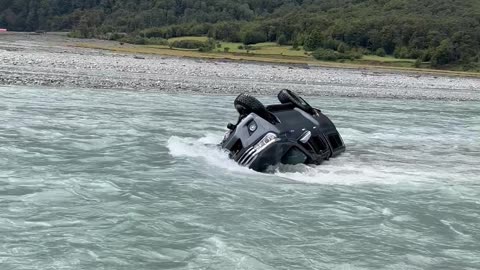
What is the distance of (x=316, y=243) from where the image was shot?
996 cm

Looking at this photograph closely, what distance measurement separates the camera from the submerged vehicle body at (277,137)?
47.8ft

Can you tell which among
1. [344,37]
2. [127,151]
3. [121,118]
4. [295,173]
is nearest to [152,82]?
[121,118]

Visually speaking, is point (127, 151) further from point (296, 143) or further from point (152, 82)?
point (152, 82)

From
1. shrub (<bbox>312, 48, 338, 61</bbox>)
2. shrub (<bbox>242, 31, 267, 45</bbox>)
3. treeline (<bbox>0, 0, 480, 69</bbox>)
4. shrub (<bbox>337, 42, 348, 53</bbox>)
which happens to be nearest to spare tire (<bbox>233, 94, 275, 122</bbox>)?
shrub (<bbox>312, 48, 338, 61</bbox>)

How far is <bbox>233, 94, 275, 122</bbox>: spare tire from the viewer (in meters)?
15.3

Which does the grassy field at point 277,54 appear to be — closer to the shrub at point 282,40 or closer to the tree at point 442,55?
→ the tree at point 442,55

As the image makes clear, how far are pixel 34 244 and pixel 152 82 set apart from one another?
31626 millimetres

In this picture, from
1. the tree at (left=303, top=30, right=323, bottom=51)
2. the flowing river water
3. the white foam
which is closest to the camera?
the flowing river water

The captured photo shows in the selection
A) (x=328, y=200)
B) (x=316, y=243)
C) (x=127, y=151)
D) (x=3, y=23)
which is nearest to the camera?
(x=316, y=243)

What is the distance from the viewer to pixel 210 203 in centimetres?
1182

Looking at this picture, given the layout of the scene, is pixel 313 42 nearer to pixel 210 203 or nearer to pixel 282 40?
pixel 282 40

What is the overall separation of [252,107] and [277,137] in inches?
55.0

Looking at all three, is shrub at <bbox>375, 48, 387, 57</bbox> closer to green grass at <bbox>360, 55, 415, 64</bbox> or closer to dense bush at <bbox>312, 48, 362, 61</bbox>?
green grass at <bbox>360, 55, 415, 64</bbox>

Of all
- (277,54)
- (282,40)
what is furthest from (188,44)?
(277,54)
